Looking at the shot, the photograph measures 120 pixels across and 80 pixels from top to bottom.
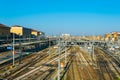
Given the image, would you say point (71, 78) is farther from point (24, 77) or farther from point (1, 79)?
point (1, 79)

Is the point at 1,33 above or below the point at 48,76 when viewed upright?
above

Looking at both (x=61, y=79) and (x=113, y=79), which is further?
(x=113, y=79)

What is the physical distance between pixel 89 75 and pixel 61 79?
5.70 m

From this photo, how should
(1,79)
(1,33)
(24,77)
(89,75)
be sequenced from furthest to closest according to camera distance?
(1,33), (89,75), (24,77), (1,79)

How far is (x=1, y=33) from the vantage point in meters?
70.1

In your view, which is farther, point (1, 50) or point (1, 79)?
point (1, 50)

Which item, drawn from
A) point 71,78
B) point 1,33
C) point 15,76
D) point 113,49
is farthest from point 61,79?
point 113,49

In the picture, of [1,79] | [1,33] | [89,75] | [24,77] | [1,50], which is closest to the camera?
[1,79]

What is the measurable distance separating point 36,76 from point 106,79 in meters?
10.5

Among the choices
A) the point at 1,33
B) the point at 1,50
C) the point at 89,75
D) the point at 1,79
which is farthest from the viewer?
the point at 1,33

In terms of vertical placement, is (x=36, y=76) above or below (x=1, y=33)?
below

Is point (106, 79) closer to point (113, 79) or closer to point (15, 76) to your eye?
point (113, 79)

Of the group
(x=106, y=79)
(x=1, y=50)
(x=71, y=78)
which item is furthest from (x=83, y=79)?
(x=1, y=50)

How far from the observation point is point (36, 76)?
28.5 m
